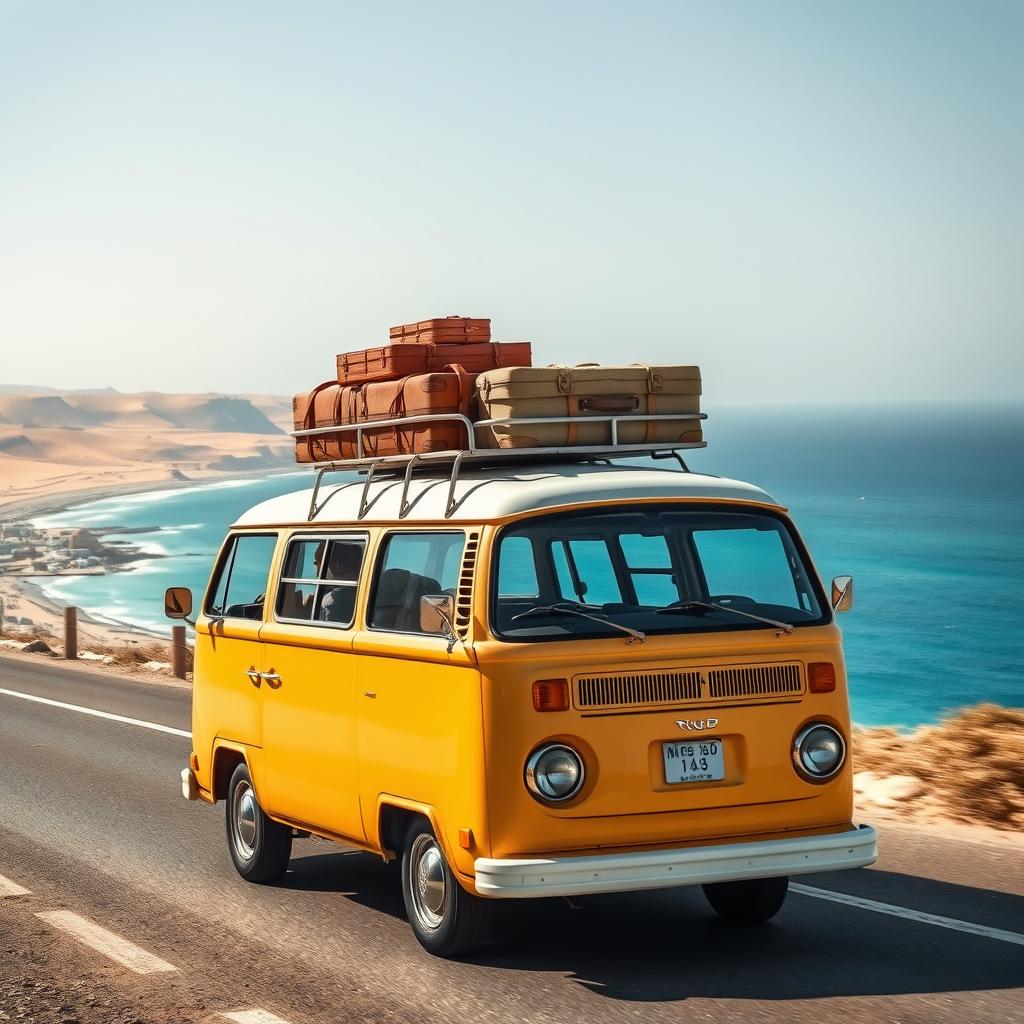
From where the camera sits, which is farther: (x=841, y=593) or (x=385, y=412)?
(x=385, y=412)

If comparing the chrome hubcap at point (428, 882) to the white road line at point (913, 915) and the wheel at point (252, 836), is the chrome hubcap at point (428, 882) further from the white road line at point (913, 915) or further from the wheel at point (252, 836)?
the white road line at point (913, 915)

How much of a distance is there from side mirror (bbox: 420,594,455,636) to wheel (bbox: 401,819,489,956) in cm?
91

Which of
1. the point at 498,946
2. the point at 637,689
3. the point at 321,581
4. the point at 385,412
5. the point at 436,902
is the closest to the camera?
the point at 637,689

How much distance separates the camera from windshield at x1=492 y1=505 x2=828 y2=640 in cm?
641

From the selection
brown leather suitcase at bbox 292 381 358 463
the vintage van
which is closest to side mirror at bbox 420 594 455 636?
the vintage van

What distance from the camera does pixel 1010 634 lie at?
262ft

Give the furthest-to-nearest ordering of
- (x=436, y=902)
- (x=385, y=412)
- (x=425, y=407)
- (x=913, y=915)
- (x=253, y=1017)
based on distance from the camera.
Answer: (x=385, y=412) < (x=425, y=407) < (x=913, y=915) < (x=436, y=902) < (x=253, y=1017)

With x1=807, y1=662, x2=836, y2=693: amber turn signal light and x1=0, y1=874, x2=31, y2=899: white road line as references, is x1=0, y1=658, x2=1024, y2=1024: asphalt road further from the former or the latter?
x1=807, y1=662, x2=836, y2=693: amber turn signal light

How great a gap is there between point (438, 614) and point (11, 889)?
3574 millimetres

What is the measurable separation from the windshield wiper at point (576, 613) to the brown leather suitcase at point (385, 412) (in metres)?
1.25

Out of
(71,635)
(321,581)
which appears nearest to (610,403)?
(321,581)

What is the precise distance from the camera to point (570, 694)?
6.14 meters

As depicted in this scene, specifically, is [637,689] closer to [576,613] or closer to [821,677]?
[576,613]

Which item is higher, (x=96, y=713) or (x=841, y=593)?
(x=841, y=593)
